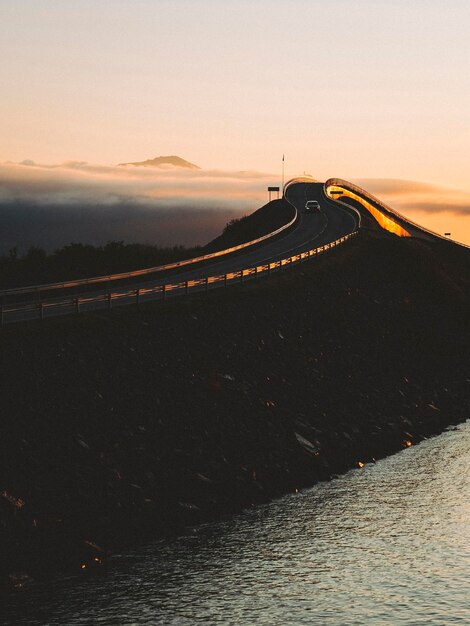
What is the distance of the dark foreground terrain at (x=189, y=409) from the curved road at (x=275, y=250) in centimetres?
271

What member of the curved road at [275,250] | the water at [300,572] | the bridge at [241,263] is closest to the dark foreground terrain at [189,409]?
the bridge at [241,263]

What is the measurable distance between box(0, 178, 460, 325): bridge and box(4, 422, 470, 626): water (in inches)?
483

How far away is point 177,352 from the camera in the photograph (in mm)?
45250

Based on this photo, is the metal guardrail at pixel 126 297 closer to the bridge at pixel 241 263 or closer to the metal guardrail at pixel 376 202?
the bridge at pixel 241 263

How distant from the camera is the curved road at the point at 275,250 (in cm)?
4538

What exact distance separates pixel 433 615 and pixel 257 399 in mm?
20497

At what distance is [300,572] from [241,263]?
44556mm

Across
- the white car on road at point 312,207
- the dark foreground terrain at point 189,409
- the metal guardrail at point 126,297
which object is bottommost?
the dark foreground terrain at point 189,409

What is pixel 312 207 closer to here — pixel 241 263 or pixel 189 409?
pixel 241 263

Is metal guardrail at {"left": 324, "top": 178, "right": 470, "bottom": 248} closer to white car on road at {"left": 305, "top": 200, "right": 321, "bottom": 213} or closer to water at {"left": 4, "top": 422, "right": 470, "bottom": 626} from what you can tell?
white car on road at {"left": 305, "top": 200, "right": 321, "bottom": 213}

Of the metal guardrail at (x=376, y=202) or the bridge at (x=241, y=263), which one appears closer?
the bridge at (x=241, y=263)

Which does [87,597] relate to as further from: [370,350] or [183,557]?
[370,350]

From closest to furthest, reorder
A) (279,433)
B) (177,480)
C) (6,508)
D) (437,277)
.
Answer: (6,508), (177,480), (279,433), (437,277)

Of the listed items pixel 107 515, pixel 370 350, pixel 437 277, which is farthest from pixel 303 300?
pixel 107 515
